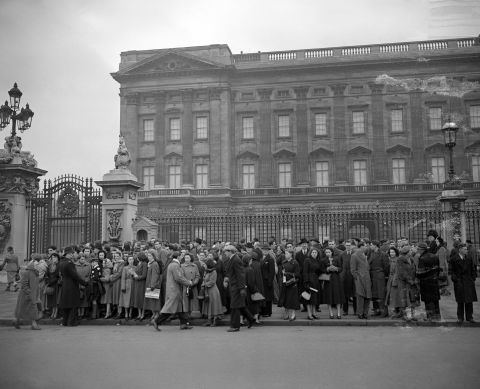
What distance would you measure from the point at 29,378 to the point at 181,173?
38.8 meters

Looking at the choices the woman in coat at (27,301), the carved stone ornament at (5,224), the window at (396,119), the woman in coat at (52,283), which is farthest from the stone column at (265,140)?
the woman in coat at (27,301)

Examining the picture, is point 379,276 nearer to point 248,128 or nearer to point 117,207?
point 117,207

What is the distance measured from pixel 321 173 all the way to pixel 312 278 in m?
32.1

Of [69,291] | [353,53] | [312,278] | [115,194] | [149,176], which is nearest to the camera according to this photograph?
[69,291]

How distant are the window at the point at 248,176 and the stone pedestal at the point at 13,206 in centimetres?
2752

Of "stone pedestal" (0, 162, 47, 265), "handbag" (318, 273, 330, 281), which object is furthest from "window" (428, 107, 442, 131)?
"stone pedestal" (0, 162, 47, 265)

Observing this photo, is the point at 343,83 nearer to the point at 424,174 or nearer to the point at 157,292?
the point at 424,174

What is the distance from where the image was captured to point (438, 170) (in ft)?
139

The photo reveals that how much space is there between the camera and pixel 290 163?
44.6 metres

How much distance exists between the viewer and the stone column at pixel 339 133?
43.7 meters

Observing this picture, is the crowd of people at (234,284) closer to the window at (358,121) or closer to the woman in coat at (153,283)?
the woman in coat at (153,283)

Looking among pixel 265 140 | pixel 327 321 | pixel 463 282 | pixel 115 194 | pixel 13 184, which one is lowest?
pixel 327 321

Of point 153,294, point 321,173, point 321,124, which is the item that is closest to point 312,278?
point 153,294

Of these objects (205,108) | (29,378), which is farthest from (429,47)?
(29,378)
